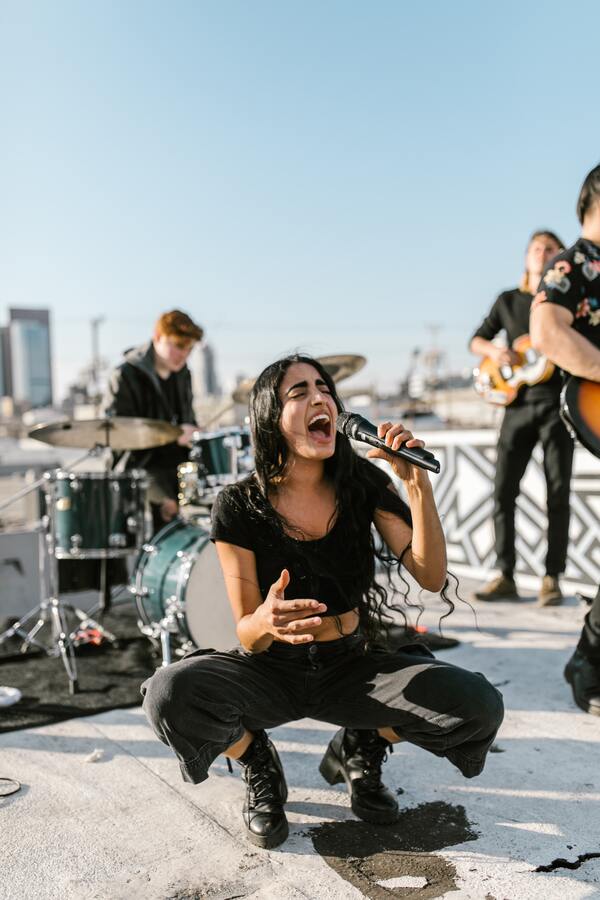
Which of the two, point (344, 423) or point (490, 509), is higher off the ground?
point (344, 423)

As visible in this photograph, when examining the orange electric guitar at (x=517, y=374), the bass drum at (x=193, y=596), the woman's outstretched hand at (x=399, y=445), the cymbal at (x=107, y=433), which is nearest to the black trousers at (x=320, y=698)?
the woman's outstretched hand at (x=399, y=445)

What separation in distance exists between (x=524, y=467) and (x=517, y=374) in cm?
60

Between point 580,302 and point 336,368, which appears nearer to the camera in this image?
point 580,302

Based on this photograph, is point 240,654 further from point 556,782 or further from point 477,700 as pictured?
point 556,782

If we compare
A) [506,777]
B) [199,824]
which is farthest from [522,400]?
[199,824]

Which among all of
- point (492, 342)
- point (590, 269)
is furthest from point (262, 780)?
point (492, 342)

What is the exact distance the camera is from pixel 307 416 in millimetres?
2266

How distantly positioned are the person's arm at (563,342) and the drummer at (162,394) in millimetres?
2295

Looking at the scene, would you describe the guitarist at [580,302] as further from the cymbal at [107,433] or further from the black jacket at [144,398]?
the black jacket at [144,398]

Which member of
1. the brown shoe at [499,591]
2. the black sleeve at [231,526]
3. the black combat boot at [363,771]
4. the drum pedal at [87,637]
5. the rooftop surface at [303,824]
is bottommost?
the drum pedal at [87,637]

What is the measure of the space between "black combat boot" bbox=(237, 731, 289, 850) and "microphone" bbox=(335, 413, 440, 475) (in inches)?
38.0

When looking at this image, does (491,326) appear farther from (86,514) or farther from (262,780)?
(262,780)

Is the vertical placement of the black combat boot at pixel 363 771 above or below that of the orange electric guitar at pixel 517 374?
below

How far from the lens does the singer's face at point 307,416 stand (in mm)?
2256
